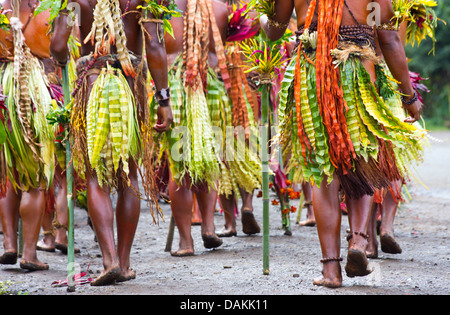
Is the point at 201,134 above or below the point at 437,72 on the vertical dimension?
below

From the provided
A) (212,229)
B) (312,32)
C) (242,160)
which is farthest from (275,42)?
(212,229)

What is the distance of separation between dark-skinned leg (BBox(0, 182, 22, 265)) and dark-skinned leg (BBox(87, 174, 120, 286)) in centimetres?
113

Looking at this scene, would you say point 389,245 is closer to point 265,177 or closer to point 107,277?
point 265,177

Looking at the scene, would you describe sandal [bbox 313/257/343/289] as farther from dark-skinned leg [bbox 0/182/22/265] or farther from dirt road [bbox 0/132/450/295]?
dark-skinned leg [bbox 0/182/22/265]

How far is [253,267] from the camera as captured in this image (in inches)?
173

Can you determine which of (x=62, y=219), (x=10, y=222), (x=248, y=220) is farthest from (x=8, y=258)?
(x=248, y=220)

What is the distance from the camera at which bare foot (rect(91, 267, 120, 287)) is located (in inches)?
147

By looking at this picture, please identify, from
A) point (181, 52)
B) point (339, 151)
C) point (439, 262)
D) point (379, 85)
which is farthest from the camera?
point (181, 52)

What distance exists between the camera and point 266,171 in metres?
4.13

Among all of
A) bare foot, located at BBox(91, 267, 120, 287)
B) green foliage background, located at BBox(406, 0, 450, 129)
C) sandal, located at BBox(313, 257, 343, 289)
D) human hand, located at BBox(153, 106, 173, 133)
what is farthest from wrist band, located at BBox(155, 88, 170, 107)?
green foliage background, located at BBox(406, 0, 450, 129)

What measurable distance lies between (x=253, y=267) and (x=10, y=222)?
1772mm

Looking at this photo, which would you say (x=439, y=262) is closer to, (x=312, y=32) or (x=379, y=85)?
(x=379, y=85)

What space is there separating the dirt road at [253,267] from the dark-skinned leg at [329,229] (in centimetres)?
8

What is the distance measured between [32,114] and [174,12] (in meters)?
1.36
